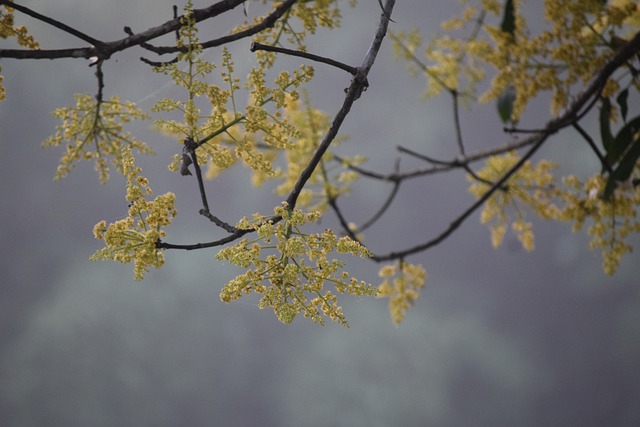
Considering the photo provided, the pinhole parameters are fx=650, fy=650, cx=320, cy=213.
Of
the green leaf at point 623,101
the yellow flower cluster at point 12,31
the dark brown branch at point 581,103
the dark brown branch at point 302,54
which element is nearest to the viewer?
the dark brown branch at point 302,54

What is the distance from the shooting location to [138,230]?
60 cm

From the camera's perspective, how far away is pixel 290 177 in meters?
1.48

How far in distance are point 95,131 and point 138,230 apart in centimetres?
37

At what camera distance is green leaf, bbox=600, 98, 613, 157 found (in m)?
1.18

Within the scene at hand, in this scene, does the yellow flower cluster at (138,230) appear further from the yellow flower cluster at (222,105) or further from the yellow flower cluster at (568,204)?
the yellow flower cluster at (568,204)

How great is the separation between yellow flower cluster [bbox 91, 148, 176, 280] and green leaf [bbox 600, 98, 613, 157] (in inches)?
35.2

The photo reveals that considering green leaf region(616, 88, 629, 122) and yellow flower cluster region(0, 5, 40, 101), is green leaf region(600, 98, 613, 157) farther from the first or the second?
yellow flower cluster region(0, 5, 40, 101)

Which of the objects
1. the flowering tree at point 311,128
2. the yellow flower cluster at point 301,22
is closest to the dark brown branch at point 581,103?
the flowering tree at point 311,128

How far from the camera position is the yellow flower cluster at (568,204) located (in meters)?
1.13

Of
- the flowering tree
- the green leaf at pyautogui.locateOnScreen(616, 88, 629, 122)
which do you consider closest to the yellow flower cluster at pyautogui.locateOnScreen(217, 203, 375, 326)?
the flowering tree

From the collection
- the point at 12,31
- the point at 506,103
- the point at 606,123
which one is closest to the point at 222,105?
the point at 12,31

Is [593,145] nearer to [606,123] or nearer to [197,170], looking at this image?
[606,123]

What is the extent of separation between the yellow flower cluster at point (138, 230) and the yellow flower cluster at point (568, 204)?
2.60ft

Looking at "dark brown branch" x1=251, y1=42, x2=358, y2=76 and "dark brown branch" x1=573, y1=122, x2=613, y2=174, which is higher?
"dark brown branch" x1=573, y1=122, x2=613, y2=174
